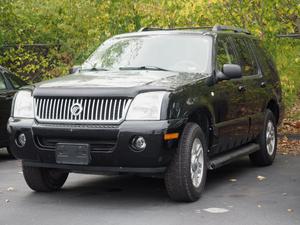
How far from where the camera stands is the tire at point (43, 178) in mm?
7094

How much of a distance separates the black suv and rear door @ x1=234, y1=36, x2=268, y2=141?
13 cm

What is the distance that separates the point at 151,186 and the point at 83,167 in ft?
4.84

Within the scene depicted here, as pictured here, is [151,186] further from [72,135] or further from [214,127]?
[72,135]

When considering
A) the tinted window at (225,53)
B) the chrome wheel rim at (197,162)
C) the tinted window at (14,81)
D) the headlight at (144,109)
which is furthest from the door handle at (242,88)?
the tinted window at (14,81)

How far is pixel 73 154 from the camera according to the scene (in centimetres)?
633

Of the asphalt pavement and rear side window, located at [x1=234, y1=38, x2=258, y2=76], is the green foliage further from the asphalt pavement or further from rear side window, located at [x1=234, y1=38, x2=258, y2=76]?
the asphalt pavement

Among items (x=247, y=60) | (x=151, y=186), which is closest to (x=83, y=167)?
(x=151, y=186)

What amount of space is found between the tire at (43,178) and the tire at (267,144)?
9.63 feet

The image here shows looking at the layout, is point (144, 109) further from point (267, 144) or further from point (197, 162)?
point (267, 144)

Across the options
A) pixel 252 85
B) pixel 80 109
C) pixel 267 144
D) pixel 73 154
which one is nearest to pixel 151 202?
pixel 73 154

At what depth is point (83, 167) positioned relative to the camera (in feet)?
20.8

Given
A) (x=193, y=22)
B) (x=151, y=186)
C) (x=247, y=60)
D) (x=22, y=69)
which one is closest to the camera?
(x=151, y=186)

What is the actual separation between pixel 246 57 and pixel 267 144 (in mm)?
1311

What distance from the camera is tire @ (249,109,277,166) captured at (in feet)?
29.1
